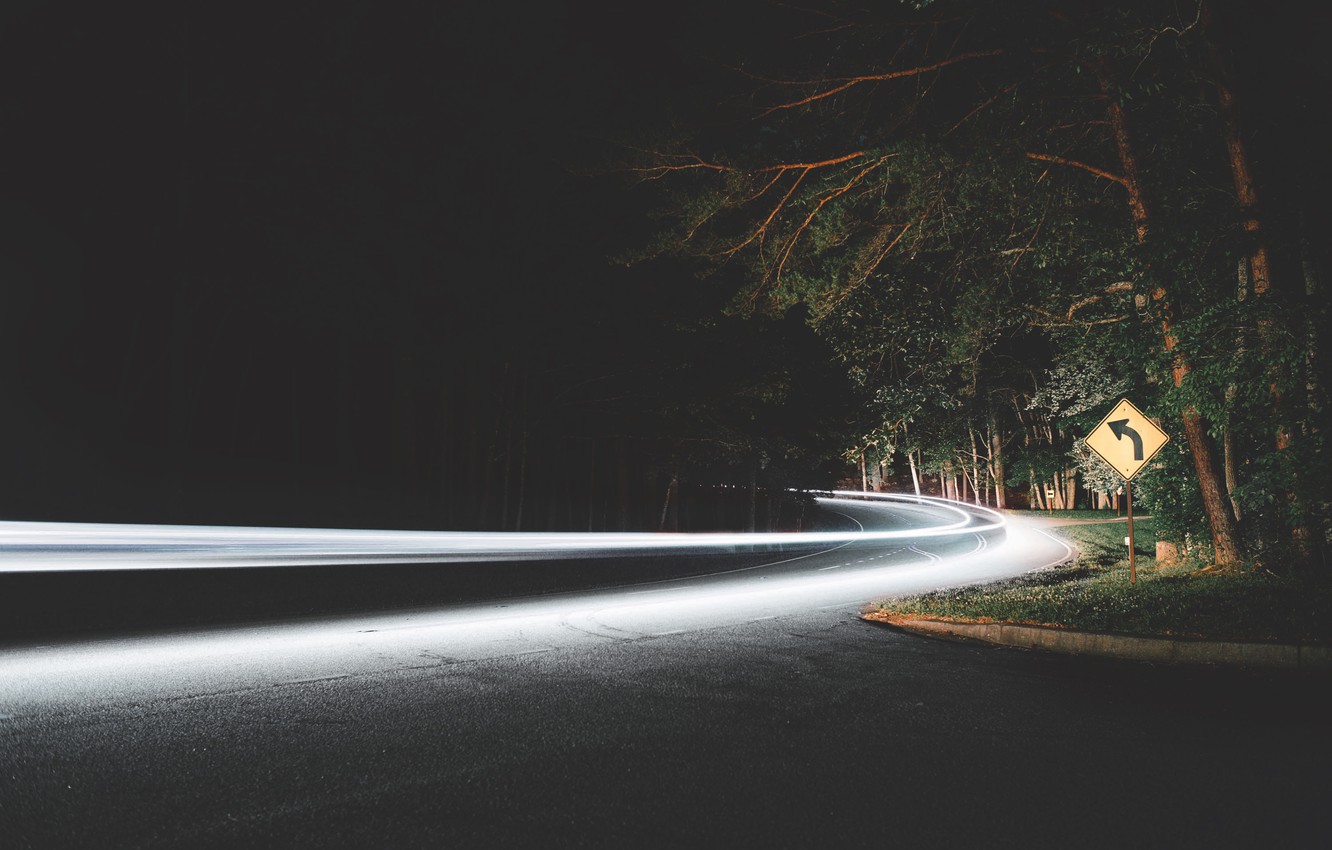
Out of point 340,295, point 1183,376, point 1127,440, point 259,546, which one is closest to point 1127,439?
point 1127,440

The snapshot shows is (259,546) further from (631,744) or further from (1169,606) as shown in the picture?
(1169,606)

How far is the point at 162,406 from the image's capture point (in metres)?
31.5

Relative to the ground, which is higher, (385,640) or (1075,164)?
(1075,164)

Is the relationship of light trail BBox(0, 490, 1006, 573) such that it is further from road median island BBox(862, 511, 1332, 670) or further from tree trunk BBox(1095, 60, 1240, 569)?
tree trunk BBox(1095, 60, 1240, 569)

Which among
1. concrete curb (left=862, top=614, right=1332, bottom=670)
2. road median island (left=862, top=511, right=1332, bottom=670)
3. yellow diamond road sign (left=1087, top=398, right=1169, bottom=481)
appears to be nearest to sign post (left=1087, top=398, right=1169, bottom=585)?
yellow diamond road sign (left=1087, top=398, right=1169, bottom=481)

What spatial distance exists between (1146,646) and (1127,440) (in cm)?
661

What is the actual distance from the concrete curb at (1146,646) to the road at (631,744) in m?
0.45

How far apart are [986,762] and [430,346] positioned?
22137 mm

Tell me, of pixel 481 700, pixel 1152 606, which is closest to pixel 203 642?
pixel 481 700

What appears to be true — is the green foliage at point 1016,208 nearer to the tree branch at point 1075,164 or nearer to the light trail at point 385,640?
the tree branch at point 1075,164

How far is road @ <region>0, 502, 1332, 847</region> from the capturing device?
13.0 ft

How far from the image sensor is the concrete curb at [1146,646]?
7621 mm

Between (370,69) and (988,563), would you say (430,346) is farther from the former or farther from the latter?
(988,563)

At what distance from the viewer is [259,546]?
43.7ft
